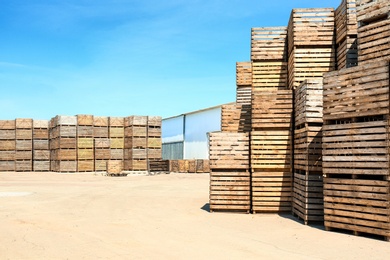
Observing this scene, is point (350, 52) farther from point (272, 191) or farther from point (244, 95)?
point (244, 95)

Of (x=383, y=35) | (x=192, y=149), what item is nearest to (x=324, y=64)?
(x=383, y=35)

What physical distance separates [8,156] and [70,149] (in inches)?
203

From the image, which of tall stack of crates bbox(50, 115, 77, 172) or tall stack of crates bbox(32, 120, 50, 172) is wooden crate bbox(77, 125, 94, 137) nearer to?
tall stack of crates bbox(50, 115, 77, 172)

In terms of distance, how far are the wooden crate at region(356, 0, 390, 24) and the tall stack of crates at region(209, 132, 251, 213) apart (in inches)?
163

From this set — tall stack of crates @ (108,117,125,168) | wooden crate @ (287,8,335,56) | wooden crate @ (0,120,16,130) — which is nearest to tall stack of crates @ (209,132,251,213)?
wooden crate @ (287,8,335,56)

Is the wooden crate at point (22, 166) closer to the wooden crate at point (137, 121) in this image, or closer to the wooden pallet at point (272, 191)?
the wooden crate at point (137, 121)

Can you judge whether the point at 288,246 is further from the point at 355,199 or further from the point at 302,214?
the point at 302,214

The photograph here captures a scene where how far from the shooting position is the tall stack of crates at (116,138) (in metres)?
31.1

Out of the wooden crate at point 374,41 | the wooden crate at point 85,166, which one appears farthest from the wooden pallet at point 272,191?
the wooden crate at point 85,166

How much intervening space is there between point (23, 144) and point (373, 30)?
27.0 meters

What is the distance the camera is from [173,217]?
11.4 metres

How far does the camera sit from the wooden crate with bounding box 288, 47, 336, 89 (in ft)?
40.8

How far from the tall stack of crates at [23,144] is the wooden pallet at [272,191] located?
2373 centimetres

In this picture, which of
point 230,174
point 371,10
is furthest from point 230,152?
point 371,10
